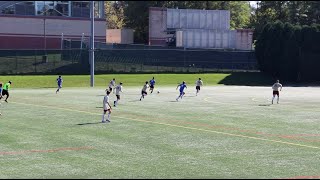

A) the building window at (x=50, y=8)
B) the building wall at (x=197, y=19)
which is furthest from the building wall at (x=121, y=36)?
the building wall at (x=197, y=19)

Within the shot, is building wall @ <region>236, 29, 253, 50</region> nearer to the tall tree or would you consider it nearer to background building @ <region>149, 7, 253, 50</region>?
background building @ <region>149, 7, 253, 50</region>

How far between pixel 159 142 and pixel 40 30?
64855 mm

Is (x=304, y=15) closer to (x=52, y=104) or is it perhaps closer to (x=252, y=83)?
(x=252, y=83)

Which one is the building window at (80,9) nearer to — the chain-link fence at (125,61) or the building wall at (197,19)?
the building wall at (197,19)

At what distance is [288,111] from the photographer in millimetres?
34625

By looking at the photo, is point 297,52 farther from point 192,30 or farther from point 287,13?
point 287,13

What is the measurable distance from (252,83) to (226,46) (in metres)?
18.6

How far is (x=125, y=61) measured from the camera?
7706 centimetres

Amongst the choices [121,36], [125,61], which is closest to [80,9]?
[121,36]

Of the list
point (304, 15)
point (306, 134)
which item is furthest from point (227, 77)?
point (306, 134)

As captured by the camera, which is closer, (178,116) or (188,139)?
(188,139)

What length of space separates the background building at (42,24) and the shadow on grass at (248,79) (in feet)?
73.3

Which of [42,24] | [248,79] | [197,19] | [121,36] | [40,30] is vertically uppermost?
[197,19]

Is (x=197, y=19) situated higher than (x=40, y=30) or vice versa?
(x=197, y=19)
